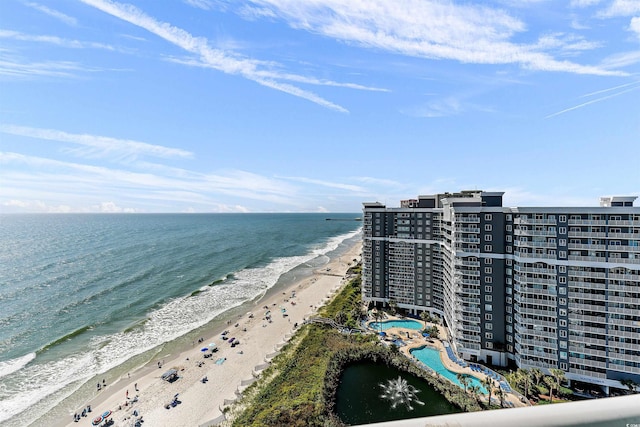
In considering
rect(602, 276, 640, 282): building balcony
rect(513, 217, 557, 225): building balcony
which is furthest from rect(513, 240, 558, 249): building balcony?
rect(602, 276, 640, 282): building balcony

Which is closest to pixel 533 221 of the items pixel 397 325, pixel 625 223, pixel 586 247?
pixel 586 247

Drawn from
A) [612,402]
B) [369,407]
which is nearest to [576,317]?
[369,407]

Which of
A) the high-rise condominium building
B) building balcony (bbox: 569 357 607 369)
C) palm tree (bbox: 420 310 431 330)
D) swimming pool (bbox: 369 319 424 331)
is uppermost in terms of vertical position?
the high-rise condominium building

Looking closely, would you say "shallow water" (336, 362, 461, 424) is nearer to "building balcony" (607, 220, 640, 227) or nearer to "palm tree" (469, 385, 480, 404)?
"palm tree" (469, 385, 480, 404)

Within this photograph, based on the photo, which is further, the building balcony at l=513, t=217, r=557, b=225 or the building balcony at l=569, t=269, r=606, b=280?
the building balcony at l=513, t=217, r=557, b=225

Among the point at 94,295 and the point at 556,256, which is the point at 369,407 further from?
the point at 94,295

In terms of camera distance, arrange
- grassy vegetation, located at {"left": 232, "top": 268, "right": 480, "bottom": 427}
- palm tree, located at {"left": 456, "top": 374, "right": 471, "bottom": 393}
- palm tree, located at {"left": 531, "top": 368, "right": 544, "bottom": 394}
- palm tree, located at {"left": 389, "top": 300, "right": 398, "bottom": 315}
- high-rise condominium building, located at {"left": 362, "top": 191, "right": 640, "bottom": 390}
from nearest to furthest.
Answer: grassy vegetation, located at {"left": 232, "top": 268, "right": 480, "bottom": 427}, high-rise condominium building, located at {"left": 362, "top": 191, "right": 640, "bottom": 390}, palm tree, located at {"left": 531, "top": 368, "right": 544, "bottom": 394}, palm tree, located at {"left": 456, "top": 374, "right": 471, "bottom": 393}, palm tree, located at {"left": 389, "top": 300, "right": 398, "bottom": 315}

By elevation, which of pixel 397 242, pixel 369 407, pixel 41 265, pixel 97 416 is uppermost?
pixel 397 242
